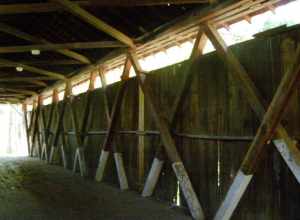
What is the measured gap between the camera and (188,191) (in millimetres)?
4695

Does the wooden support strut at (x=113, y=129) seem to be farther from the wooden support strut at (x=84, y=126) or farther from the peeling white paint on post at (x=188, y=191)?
the peeling white paint on post at (x=188, y=191)

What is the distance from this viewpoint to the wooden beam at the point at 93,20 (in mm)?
5105

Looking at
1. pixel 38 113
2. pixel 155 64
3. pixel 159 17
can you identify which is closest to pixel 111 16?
pixel 159 17

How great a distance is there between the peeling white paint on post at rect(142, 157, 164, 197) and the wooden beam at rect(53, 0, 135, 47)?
90.2 inches

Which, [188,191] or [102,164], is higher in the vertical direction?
[102,164]

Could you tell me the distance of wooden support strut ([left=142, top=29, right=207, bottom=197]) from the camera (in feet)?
15.9

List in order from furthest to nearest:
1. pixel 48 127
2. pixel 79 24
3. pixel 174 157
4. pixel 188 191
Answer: pixel 48 127, pixel 79 24, pixel 174 157, pixel 188 191

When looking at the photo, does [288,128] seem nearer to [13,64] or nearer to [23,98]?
[13,64]

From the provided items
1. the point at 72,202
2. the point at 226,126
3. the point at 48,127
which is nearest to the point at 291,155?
the point at 226,126

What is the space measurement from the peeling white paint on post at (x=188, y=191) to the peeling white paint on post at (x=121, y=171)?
209cm

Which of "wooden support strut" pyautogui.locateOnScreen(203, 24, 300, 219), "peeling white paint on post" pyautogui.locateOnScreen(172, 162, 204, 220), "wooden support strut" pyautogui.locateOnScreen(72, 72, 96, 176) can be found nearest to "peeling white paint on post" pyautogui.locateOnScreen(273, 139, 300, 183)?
"wooden support strut" pyautogui.locateOnScreen(203, 24, 300, 219)

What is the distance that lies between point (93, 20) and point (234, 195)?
3551 millimetres

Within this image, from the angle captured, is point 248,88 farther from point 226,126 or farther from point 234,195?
point 234,195

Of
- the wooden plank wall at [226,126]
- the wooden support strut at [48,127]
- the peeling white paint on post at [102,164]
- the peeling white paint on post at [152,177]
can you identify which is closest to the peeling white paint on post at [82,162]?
the peeling white paint on post at [102,164]
